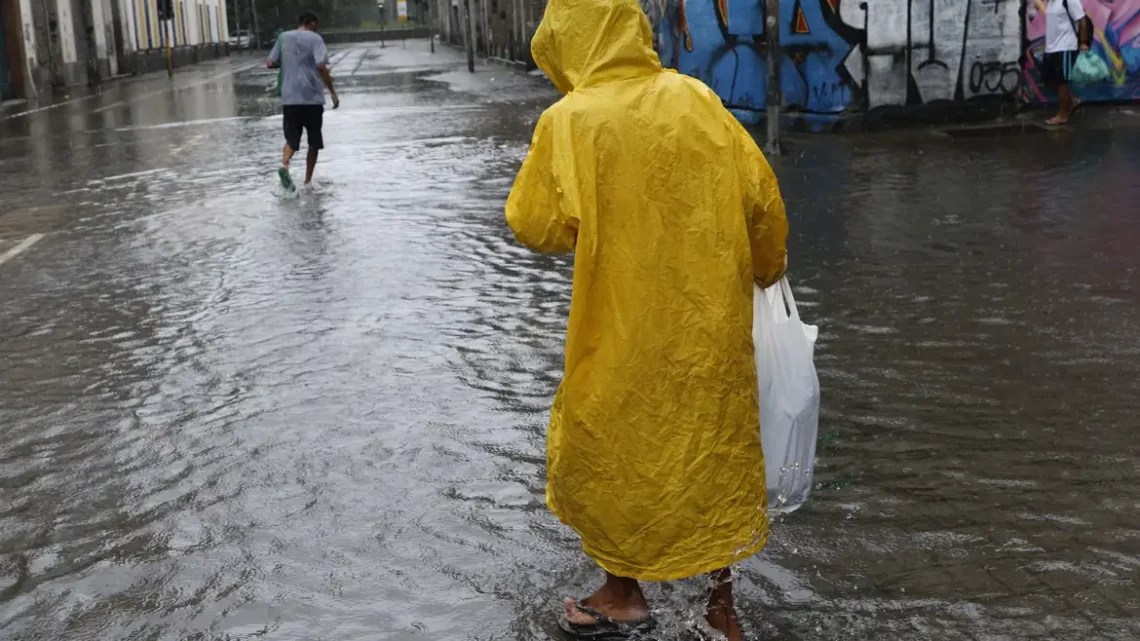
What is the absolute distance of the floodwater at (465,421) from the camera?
3572 millimetres

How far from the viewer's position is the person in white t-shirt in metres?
13.3

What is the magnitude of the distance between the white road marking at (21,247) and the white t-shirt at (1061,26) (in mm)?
10223

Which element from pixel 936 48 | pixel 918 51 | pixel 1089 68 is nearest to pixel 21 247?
pixel 918 51

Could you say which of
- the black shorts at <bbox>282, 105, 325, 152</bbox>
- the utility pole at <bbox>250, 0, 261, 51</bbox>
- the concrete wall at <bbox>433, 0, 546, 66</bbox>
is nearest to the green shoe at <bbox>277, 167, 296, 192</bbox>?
the black shorts at <bbox>282, 105, 325, 152</bbox>

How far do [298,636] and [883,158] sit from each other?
31.7 ft

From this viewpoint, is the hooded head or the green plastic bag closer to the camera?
the hooded head

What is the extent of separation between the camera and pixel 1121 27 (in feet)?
46.8

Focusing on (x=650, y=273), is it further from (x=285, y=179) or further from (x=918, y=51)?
(x=918, y=51)

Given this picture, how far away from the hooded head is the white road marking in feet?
22.1

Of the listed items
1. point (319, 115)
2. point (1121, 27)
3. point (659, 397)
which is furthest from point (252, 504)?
point (1121, 27)

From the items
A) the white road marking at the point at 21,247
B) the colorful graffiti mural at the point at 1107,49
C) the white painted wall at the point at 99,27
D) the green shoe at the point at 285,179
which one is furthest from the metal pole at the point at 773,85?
the white painted wall at the point at 99,27

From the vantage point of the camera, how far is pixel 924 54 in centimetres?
1402

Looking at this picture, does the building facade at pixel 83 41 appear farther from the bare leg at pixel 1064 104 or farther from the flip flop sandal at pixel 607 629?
the flip flop sandal at pixel 607 629

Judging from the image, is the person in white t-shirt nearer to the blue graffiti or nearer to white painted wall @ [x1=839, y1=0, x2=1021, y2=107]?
white painted wall @ [x1=839, y1=0, x2=1021, y2=107]
